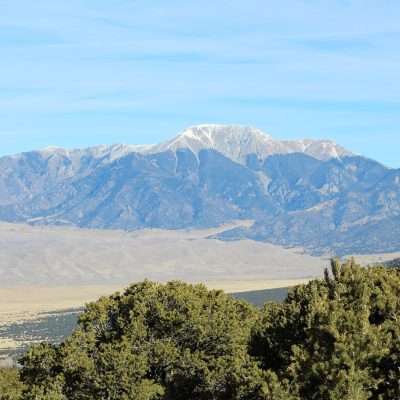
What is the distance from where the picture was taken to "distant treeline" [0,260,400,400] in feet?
125

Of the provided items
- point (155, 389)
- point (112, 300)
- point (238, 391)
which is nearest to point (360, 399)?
point (238, 391)

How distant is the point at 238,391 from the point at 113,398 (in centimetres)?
856

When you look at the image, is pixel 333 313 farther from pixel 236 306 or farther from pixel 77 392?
pixel 236 306

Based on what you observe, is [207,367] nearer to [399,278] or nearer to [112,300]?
[112,300]

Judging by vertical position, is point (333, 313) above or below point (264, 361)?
above

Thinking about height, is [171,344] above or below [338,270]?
below

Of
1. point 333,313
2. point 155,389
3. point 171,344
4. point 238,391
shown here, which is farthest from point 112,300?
point 333,313

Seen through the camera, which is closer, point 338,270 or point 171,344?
point 338,270

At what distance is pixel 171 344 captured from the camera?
50031 millimetres

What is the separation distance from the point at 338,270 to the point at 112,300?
16.8 meters

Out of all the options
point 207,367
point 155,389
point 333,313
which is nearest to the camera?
point 333,313

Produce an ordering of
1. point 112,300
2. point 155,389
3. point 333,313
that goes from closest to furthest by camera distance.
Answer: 1. point 333,313
2. point 155,389
3. point 112,300

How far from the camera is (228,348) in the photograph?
51312 millimetres

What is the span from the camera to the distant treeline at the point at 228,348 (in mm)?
38031
